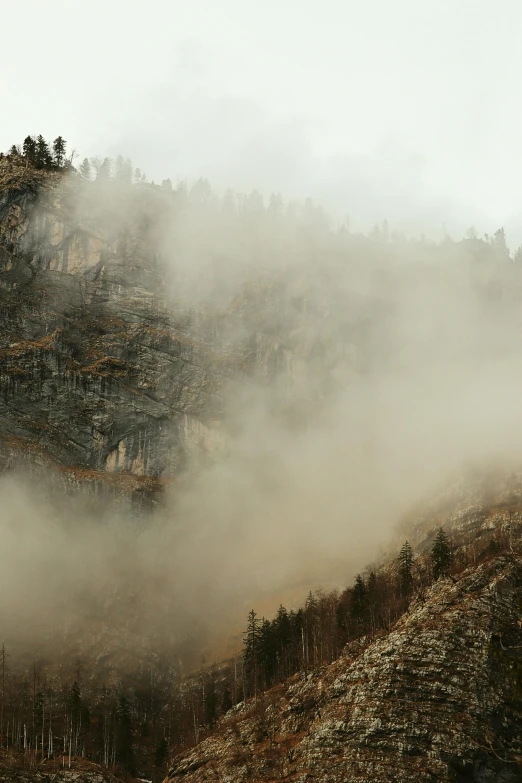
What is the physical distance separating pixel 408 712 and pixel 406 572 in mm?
43316

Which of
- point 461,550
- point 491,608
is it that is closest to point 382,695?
point 491,608

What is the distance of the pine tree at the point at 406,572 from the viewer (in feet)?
446

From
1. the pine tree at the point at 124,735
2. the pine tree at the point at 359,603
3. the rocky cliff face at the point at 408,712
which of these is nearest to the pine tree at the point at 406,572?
the pine tree at the point at 359,603

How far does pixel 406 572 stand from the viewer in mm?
138250

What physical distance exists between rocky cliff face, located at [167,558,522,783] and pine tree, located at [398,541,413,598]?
20909 mm

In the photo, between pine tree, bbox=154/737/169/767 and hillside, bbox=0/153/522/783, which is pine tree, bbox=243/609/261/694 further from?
pine tree, bbox=154/737/169/767

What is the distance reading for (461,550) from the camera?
456 ft

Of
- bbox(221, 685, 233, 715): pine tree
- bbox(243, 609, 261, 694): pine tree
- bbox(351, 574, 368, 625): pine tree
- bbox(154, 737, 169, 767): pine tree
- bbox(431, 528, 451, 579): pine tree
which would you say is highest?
bbox(431, 528, 451, 579): pine tree

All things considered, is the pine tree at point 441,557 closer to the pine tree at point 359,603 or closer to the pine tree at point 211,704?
the pine tree at point 359,603

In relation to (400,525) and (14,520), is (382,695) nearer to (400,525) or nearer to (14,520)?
(400,525)

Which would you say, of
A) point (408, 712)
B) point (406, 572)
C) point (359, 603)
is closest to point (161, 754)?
point (359, 603)

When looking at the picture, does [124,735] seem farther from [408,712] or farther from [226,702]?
[408,712]

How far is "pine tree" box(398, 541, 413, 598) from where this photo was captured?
136 meters

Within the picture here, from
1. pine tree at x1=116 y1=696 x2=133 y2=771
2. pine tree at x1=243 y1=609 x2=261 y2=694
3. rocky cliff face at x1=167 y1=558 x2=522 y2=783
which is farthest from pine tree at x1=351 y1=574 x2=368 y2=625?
pine tree at x1=116 y1=696 x2=133 y2=771
